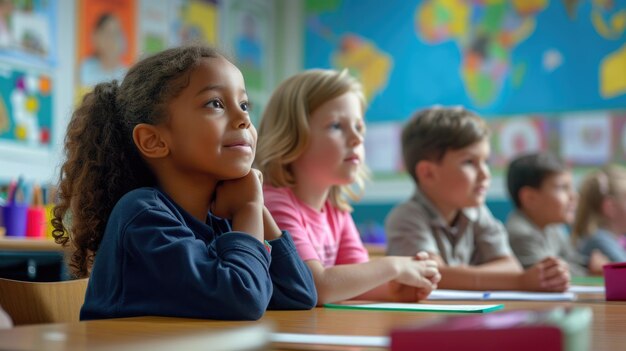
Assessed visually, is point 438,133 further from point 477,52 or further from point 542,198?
point 477,52

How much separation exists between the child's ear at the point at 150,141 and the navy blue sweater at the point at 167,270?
87 mm

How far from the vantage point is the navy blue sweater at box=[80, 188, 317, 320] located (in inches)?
39.9

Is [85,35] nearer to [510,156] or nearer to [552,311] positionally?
[510,156]

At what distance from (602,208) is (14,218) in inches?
98.2

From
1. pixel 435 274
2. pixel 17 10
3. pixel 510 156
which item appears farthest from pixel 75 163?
pixel 510 156

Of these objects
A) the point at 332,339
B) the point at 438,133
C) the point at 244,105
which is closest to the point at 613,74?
the point at 438,133

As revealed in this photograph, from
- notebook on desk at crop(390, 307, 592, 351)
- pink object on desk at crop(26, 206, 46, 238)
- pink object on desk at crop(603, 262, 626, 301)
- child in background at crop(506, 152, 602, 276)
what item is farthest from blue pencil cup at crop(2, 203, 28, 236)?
notebook on desk at crop(390, 307, 592, 351)

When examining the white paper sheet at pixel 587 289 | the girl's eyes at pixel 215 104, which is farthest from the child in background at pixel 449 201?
the girl's eyes at pixel 215 104

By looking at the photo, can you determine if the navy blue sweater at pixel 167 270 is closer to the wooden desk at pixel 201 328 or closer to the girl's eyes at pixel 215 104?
the wooden desk at pixel 201 328

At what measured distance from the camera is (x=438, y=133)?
230 centimetres

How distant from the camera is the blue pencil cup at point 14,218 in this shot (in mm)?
2869

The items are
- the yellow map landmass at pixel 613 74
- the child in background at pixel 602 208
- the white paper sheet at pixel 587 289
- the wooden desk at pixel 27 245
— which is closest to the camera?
the white paper sheet at pixel 587 289

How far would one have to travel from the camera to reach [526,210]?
311cm

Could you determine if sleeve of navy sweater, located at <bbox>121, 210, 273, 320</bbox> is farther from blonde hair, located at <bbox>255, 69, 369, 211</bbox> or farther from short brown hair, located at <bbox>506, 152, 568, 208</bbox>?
short brown hair, located at <bbox>506, 152, 568, 208</bbox>
